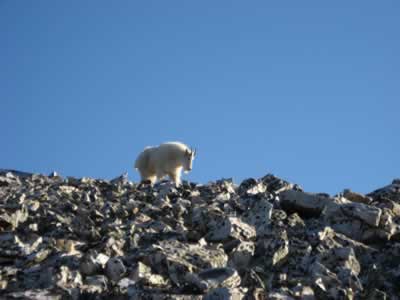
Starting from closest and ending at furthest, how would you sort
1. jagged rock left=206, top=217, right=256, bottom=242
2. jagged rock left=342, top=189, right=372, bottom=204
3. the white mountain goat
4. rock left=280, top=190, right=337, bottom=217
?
jagged rock left=206, top=217, right=256, bottom=242, rock left=280, top=190, right=337, bottom=217, jagged rock left=342, top=189, right=372, bottom=204, the white mountain goat

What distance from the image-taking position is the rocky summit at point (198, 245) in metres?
8.46

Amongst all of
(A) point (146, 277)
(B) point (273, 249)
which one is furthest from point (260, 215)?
(A) point (146, 277)

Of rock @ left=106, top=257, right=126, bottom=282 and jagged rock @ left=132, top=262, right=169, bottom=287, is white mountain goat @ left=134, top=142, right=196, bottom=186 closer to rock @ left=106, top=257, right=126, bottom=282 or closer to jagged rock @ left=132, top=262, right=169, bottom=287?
rock @ left=106, top=257, right=126, bottom=282

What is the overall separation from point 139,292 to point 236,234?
2.59 meters

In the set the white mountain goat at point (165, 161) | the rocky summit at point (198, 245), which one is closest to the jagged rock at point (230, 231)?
the rocky summit at point (198, 245)

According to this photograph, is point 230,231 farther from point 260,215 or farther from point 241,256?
point 260,215

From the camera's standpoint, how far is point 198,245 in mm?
10008

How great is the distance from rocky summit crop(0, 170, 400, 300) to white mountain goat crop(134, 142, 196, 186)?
43.3 ft

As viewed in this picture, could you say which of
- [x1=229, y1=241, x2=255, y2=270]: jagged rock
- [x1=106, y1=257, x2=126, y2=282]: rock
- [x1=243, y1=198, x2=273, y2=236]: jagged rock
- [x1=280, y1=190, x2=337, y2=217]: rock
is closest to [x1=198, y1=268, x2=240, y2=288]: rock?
[x1=229, y1=241, x2=255, y2=270]: jagged rock

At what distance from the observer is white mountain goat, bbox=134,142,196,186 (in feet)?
89.2

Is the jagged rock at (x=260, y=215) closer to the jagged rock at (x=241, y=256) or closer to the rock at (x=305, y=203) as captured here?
the rock at (x=305, y=203)

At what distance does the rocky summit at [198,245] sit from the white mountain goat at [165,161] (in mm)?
13212

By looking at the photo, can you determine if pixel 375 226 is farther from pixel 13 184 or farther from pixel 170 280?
pixel 13 184

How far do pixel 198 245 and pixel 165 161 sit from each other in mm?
17310
